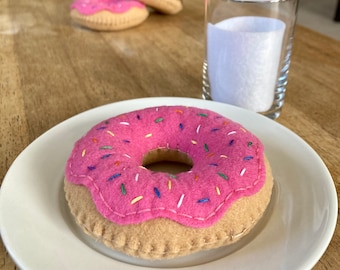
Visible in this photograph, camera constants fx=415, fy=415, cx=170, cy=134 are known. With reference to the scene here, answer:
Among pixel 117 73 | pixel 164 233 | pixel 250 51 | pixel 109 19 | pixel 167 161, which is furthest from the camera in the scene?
pixel 109 19

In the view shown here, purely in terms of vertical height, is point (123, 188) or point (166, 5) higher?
point (123, 188)

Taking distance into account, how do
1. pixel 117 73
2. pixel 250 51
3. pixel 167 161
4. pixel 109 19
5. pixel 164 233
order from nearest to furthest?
pixel 164 233 → pixel 167 161 → pixel 250 51 → pixel 117 73 → pixel 109 19

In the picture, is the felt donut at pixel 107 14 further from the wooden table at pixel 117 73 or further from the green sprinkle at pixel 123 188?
the green sprinkle at pixel 123 188

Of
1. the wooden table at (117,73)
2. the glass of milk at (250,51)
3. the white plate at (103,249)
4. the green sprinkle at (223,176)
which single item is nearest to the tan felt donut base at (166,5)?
the wooden table at (117,73)

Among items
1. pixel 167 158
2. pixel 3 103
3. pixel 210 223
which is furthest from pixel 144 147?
pixel 3 103

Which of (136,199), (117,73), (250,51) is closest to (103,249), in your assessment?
(136,199)

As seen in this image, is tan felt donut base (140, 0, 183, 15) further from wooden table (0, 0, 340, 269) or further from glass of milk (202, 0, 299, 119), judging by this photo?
glass of milk (202, 0, 299, 119)

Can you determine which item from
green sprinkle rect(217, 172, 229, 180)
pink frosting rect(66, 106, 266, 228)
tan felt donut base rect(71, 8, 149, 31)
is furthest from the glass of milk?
tan felt donut base rect(71, 8, 149, 31)

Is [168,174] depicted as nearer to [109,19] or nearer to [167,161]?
[167,161]
